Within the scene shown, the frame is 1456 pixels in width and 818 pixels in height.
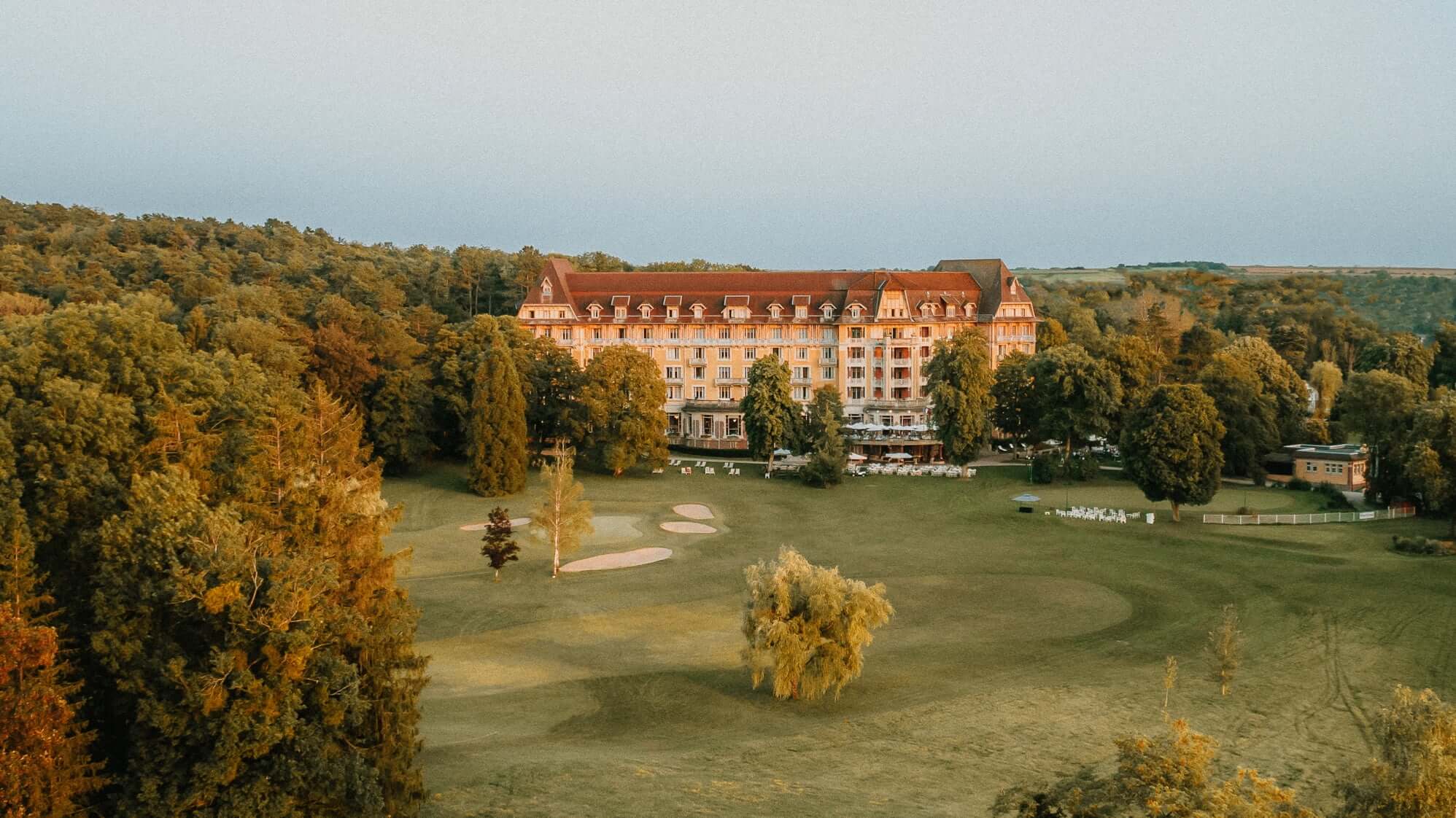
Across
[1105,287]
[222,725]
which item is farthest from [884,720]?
[1105,287]

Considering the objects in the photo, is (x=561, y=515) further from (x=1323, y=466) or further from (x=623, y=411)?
(x=1323, y=466)

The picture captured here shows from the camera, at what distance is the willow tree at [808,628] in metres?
31.4

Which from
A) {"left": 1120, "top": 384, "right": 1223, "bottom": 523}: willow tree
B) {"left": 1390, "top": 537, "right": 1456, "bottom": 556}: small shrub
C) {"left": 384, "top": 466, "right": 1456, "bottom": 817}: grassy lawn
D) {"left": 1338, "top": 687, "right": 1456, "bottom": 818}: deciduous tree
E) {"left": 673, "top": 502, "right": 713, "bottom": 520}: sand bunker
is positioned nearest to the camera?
{"left": 1338, "top": 687, "right": 1456, "bottom": 818}: deciduous tree

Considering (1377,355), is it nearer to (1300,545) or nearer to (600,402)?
(1300,545)

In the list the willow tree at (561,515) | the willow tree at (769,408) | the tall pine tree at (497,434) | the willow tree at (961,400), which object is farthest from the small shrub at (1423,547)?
the tall pine tree at (497,434)

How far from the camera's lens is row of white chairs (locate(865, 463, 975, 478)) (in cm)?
7162

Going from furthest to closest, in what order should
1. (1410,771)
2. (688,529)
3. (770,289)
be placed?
(770,289), (688,529), (1410,771)

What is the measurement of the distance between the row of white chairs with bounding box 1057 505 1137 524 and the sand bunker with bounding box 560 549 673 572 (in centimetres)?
2086

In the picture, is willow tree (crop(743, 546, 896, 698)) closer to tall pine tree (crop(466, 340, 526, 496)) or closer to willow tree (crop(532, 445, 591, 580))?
willow tree (crop(532, 445, 591, 580))

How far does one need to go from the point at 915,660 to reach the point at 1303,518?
31.5 metres

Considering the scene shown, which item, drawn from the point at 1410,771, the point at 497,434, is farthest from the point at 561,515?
the point at 1410,771

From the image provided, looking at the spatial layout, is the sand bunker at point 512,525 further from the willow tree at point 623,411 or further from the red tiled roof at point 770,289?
the red tiled roof at point 770,289

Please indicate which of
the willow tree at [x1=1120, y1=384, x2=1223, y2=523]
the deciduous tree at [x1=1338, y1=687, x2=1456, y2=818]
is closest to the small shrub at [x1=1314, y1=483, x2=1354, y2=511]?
the willow tree at [x1=1120, y1=384, x2=1223, y2=523]

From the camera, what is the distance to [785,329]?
91000 millimetres
